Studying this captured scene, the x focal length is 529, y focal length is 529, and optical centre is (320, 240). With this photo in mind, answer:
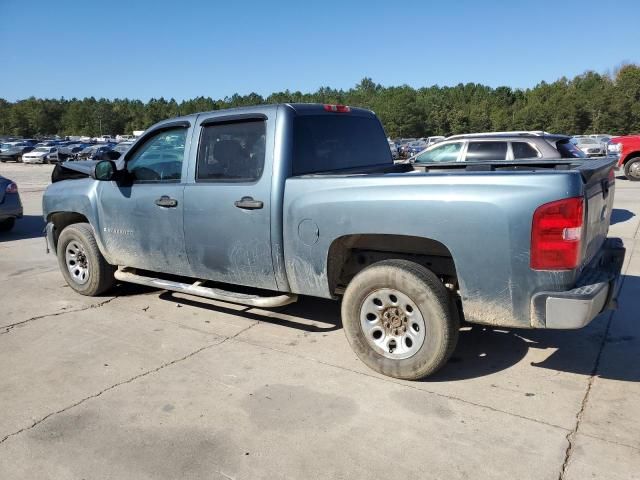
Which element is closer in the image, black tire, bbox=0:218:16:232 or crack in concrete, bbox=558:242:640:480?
crack in concrete, bbox=558:242:640:480

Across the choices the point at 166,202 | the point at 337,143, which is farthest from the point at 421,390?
the point at 166,202

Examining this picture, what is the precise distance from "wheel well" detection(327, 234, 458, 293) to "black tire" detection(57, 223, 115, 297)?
294 cm

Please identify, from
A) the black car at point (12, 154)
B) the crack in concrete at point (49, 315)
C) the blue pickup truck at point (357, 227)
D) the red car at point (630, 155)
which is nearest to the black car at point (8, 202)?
the blue pickup truck at point (357, 227)

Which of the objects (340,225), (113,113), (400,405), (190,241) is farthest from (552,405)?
(113,113)

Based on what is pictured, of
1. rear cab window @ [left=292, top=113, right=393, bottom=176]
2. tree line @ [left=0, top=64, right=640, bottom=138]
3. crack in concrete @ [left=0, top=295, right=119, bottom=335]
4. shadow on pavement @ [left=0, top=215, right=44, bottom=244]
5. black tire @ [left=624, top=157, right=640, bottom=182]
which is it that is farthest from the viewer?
tree line @ [left=0, top=64, right=640, bottom=138]

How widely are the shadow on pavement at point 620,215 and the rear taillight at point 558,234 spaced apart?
790cm

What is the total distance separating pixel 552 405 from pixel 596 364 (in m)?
0.84

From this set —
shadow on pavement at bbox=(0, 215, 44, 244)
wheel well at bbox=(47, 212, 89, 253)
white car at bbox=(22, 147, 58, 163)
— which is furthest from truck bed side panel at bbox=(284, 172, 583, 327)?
white car at bbox=(22, 147, 58, 163)

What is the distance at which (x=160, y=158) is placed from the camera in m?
5.07

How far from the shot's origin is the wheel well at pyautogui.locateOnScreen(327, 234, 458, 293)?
377 cm

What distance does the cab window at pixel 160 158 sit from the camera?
4883 mm

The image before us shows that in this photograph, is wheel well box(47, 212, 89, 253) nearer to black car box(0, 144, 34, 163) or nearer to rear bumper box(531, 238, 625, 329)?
rear bumper box(531, 238, 625, 329)

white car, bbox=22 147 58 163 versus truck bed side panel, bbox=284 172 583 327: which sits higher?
white car, bbox=22 147 58 163

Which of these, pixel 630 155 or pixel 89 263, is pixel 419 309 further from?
pixel 630 155
